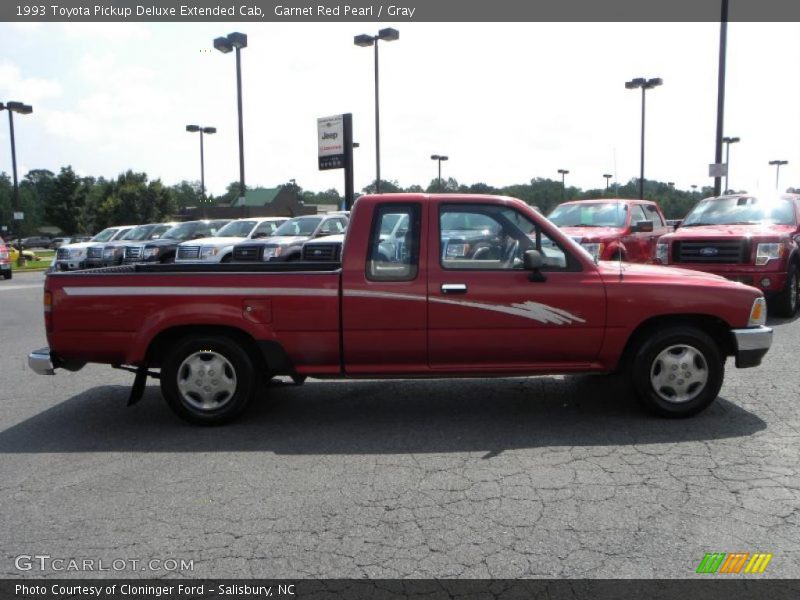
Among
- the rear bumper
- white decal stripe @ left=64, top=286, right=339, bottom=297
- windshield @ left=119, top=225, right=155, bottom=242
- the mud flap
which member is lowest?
the mud flap

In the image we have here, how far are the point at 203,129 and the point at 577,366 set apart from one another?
4177 cm

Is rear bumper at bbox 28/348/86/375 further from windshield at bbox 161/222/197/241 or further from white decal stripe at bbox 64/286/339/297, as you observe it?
windshield at bbox 161/222/197/241

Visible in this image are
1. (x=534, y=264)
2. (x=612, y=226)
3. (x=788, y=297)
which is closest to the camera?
(x=534, y=264)

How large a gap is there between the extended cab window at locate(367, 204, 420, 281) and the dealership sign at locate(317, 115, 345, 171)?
2304 cm

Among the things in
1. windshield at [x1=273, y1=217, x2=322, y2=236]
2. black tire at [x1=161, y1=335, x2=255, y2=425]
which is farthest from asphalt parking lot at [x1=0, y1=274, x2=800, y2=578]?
windshield at [x1=273, y1=217, x2=322, y2=236]

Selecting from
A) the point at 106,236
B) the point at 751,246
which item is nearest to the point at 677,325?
the point at 751,246

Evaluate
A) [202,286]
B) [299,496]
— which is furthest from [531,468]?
[202,286]

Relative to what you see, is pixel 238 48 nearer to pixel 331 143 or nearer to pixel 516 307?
pixel 331 143

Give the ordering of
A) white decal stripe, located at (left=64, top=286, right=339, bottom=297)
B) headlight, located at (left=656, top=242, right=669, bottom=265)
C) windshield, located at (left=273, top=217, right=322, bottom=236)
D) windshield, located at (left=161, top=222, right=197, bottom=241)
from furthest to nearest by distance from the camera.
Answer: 1. windshield, located at (left=161, top=222, right=197, bottom=241)
2. windshield, located at (left=273, top=217, right=322, bottom=236)
3. headlight, located at (left=656, top=242, right=669, bottom=265)
4. white decal stripe, located at (left=64, top=286, right=339, bottom=297)

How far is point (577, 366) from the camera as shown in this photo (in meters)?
5.66

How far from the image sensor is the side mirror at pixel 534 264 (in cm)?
535

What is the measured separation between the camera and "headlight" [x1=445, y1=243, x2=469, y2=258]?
5.59 metres

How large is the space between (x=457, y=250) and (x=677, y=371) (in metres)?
2.00

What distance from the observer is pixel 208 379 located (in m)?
5.59
